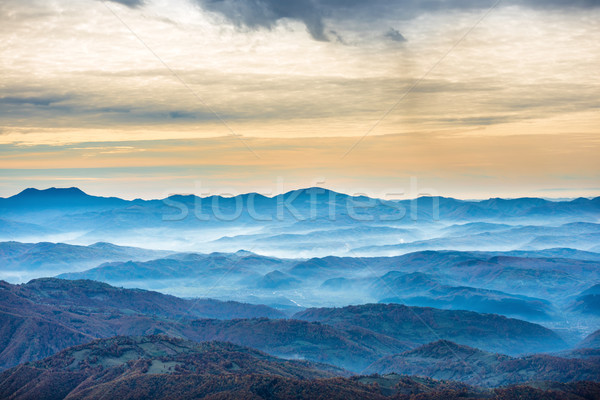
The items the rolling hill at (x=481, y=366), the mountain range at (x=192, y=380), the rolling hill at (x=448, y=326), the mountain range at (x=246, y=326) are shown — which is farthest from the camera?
the rolling hill at (x=448, y=326)

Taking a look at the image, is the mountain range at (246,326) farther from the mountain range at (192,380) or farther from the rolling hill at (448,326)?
the mountain range at (192,380)

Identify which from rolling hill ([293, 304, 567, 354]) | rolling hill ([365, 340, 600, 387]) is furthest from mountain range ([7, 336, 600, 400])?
rolling hill ([293, 304, 567, 354])

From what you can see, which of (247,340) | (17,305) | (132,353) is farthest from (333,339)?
(17,305)

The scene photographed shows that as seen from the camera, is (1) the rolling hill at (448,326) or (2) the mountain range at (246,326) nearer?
(2) the mountain range at (246,326)

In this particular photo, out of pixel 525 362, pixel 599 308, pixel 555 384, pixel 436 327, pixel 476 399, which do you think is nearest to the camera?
pixel 476 399

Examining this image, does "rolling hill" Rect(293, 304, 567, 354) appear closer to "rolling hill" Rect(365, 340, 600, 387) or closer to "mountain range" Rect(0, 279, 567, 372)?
"mountain range" Rect(0, 279, 567, 372)

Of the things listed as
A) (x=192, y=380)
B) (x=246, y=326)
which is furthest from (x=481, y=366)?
(x=192, y=380)

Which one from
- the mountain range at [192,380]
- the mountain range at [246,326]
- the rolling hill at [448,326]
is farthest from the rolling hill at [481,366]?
the rolling hill at [448,326]

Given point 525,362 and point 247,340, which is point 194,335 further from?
point 525,362

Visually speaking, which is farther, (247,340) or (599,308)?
(599,308)

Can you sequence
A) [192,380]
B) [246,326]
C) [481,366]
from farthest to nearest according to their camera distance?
Result: [246,326] → [481,366] → [192,380]

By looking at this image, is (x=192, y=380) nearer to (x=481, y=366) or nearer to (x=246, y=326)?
(x=481, y=366)
